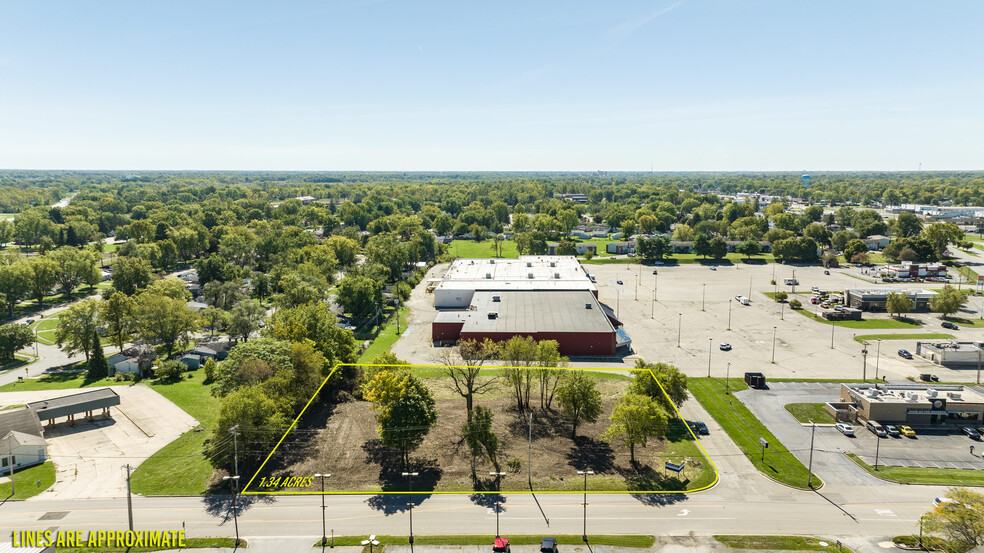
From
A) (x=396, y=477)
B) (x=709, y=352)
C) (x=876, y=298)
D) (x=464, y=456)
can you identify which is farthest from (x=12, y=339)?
(x=876, y=298)

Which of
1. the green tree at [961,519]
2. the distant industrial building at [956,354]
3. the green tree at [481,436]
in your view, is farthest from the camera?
the distant industrial building at [956,354]

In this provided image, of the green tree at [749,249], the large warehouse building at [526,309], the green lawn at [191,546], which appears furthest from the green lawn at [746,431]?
the green tree at [749,249]

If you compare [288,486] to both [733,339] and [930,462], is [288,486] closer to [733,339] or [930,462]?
[930,462]

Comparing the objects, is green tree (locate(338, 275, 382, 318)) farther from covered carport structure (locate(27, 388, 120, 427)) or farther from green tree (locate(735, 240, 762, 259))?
green tree (locate(735, 240, 762, 259))

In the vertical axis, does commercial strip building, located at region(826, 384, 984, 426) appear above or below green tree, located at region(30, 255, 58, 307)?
below

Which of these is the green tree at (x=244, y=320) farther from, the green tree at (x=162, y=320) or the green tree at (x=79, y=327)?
the green tree at (x=79, y=327)

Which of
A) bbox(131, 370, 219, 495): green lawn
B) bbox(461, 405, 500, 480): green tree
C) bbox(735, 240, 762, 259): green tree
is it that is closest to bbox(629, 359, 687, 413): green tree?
bbox(461, 405, 500, 480): green tree

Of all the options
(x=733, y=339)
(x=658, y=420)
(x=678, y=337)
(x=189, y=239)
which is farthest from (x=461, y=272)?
(x=189, y=239)
